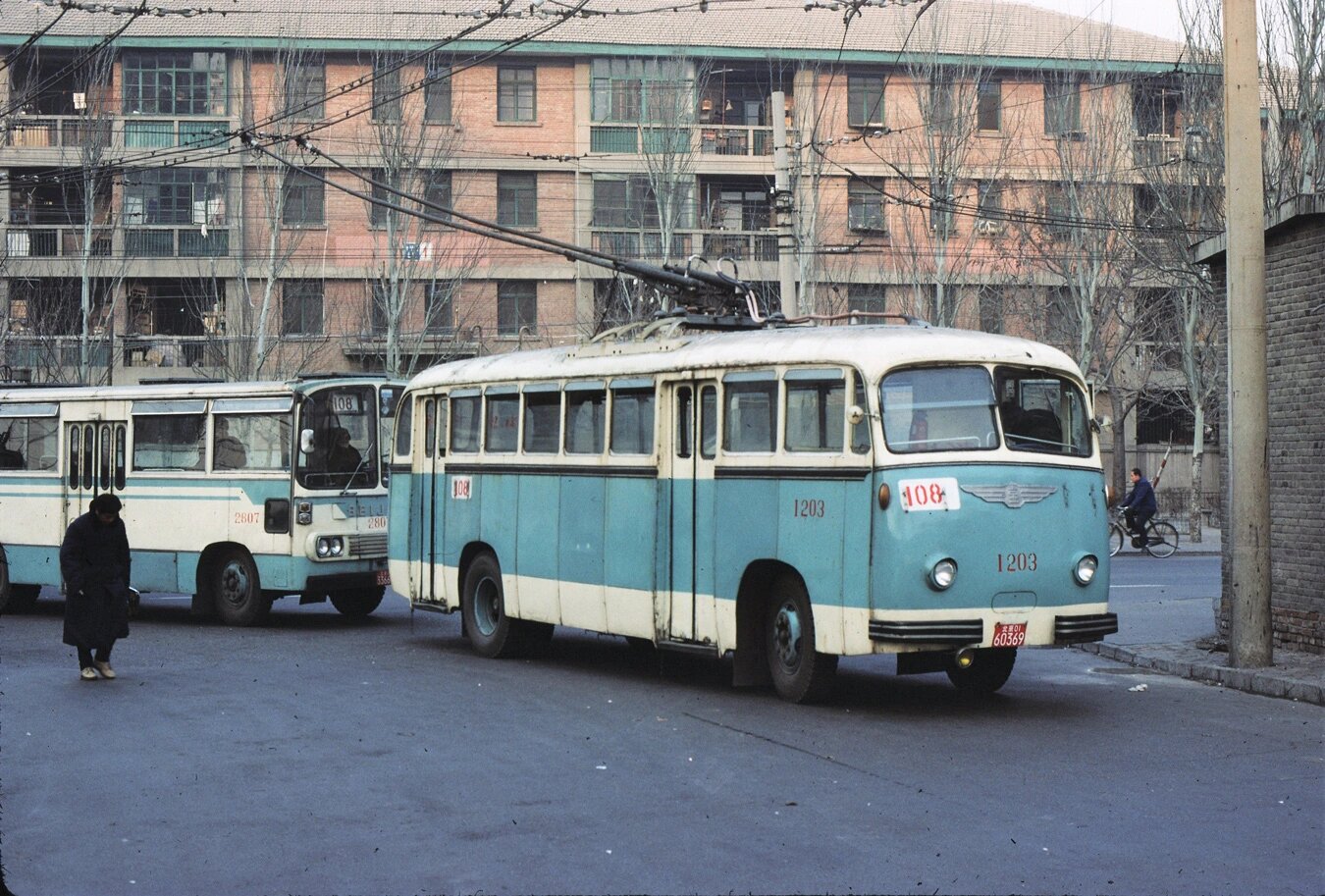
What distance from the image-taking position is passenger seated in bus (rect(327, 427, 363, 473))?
1989 cm

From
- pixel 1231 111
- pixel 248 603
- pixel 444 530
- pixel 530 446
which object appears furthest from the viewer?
pixel 248 603

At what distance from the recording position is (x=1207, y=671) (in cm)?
1477

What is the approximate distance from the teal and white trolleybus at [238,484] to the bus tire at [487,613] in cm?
303

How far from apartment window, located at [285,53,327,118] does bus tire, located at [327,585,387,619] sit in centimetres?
2510

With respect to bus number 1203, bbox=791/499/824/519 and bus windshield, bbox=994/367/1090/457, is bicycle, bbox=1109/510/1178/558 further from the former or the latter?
bus number 1203, bbox=791/499/824/519

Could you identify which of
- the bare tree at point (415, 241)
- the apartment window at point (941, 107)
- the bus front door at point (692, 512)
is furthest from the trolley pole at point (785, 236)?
the bare tree at point (415, 241)

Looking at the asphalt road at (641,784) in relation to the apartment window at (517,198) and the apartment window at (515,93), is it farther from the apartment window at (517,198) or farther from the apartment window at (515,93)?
the apartment window at (515,93)

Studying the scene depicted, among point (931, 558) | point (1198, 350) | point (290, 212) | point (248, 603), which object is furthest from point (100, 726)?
point (290, 212)

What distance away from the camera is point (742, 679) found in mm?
13344

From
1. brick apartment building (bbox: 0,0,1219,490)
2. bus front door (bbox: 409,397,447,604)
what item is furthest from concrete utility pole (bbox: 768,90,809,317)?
brick apartment building (bbox: 0,0,1219,490)

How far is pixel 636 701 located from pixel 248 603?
834 centimetres

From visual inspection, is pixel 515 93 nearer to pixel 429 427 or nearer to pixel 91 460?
pixel 91 460

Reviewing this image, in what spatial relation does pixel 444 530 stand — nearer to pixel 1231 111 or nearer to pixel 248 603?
pixel 248 603

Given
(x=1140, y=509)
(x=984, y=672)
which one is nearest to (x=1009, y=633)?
(x=984, y=672)
